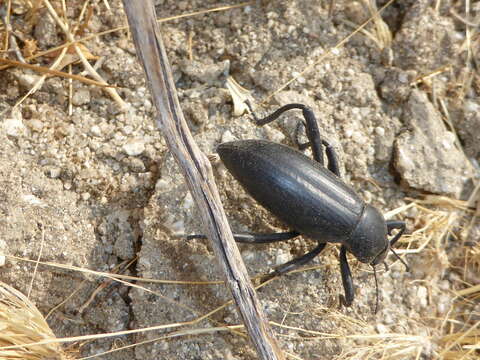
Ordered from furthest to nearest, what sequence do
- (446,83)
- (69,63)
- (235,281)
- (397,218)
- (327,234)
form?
1. (446,83)
2. (397,218)
3. (69,63)
4. (327,234)
5. (235,281)

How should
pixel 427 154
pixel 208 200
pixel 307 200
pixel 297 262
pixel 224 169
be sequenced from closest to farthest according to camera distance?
pixel 208 200 < pixel 307 200 < pixel 297 262 < pixel 224 169 < pixel 427 154

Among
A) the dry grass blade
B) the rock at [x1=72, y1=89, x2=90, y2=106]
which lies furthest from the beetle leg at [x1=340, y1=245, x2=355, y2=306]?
the rock at [x1=72, y1=89, x2=90, y2=106]

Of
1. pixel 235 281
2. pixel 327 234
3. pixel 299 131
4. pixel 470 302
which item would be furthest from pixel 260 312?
pixel 470 302

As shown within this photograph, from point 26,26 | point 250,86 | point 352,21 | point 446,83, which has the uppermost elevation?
point 26,26

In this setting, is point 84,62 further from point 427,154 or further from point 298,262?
point 427,154

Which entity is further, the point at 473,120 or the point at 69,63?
the point at 473,120

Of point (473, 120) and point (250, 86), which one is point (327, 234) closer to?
point (250, 86)

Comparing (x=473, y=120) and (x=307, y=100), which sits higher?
(x=307, y=100)

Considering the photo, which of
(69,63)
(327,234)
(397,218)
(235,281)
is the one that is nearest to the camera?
(235,281)

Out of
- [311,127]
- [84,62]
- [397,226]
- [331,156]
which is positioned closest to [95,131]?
[84,62]
